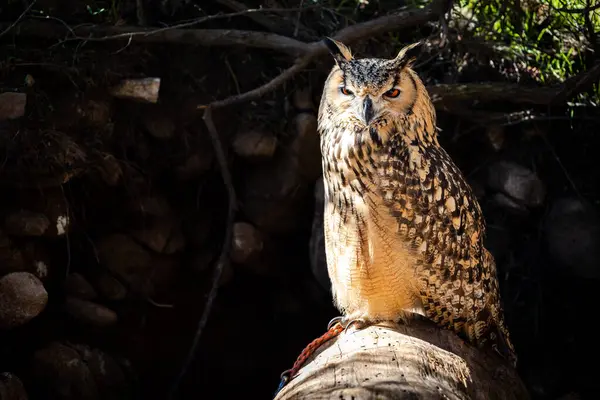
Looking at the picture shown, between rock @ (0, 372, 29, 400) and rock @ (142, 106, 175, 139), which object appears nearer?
rock @ (0, 372, 29, 400)

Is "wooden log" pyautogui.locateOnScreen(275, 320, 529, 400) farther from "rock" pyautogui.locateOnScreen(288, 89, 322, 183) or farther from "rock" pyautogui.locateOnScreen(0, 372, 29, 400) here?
"rock" pyautogui.locateOnScreen(288, 89, 322, 183)

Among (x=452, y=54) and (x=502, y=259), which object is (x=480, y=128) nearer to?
(x=452, y=54)

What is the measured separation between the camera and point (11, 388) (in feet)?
8.10

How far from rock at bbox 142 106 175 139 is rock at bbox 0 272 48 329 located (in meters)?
0.94

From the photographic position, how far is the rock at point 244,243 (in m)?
3.47

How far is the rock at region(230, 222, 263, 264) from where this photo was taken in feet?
11.4

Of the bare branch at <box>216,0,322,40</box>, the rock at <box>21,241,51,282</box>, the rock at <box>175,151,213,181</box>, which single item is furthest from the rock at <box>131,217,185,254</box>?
the bare branch at <box>216,0,322,40</box>

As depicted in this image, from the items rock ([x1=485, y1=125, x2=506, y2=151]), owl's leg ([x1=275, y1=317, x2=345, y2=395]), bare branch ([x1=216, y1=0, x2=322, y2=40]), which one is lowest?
owl's leg ([x1=275, y1=317, x2=345, y2=395])

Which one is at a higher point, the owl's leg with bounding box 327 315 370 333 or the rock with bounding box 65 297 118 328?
the owl's leg with bounding box 327 315 370 333

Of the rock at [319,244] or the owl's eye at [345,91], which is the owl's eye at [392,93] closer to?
the owl's eye at [345,91]

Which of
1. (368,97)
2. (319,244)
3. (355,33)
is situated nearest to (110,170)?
(319,244)

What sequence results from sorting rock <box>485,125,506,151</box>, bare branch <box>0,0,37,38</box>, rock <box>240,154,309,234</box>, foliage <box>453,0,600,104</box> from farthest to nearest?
1. rock <box>240,154,309,234</box>
2. rock <box>485,125,506,151</box>
3. foliage <box>453,0,600,104</box>
4. bare branch <box>0,0,37,38</box>

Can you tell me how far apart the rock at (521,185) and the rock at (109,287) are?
1865 millimetres

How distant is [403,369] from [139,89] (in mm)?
1881
